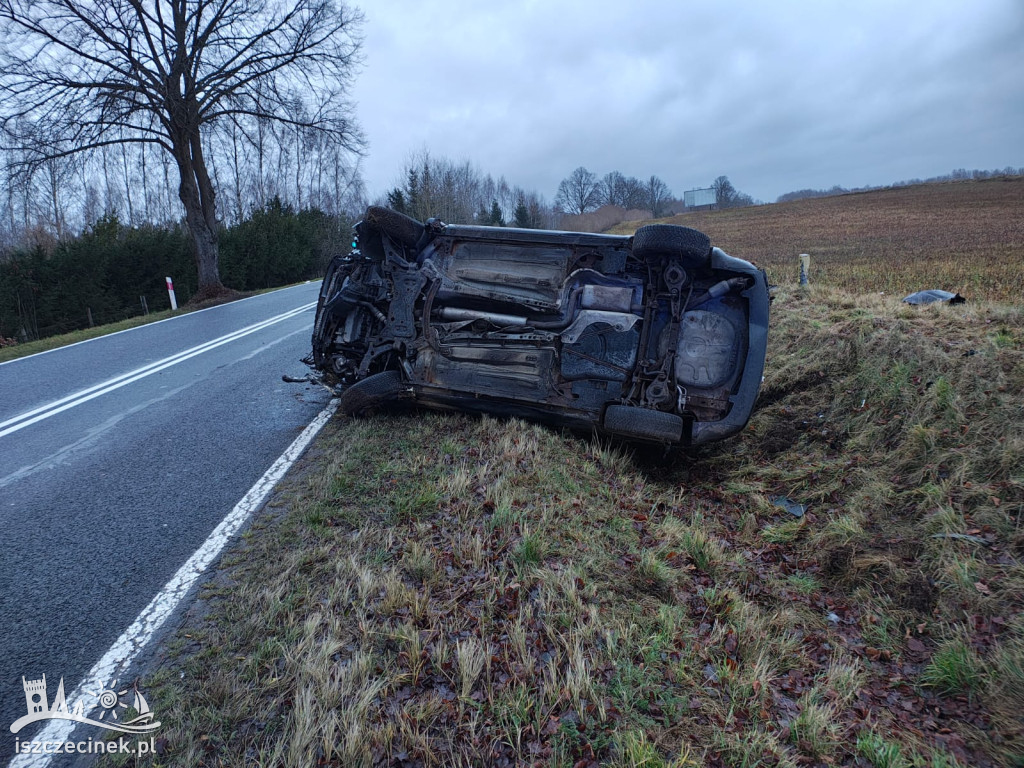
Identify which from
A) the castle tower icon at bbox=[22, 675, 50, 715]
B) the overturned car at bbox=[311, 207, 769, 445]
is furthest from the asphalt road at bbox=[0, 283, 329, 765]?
the overturned car at bbox=[311, 207, 769, 445]

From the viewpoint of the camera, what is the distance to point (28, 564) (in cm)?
291

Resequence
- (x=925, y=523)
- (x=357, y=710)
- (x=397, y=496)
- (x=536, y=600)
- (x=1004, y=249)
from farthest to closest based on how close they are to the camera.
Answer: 1. (x=1004, y=249)
2. (x=397, y=496)
3. (x=925, y=523)
4. (x=536, y=600)
5. (x=357, y=710)

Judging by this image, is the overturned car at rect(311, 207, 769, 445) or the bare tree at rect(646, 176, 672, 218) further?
the bare tree at rect(646, 176, 672, 218)

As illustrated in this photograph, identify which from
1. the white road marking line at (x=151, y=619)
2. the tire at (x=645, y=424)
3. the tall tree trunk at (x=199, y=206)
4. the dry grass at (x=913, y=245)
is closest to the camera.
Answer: the white road marking line at (x=151, y=619)

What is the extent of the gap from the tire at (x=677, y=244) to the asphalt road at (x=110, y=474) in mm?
3454

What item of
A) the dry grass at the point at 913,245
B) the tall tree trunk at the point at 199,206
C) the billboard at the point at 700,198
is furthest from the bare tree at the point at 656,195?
the tall tree trunk at the point at 199,206

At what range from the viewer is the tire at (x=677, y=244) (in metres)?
4.21

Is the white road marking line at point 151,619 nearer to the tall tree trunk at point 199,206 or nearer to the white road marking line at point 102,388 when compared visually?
the white road marking line at point 102,388

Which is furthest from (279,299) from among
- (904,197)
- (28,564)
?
(904,197)

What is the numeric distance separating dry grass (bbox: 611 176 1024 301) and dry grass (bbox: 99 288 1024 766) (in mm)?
5948

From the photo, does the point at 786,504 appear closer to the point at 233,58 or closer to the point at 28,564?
the point at 28,564

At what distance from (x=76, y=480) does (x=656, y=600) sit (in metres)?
4.09

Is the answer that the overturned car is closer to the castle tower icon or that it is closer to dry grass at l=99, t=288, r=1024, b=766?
dry grass at l=99, t=288, r=1024, b=766

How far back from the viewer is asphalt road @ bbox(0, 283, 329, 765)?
8.12 feet
